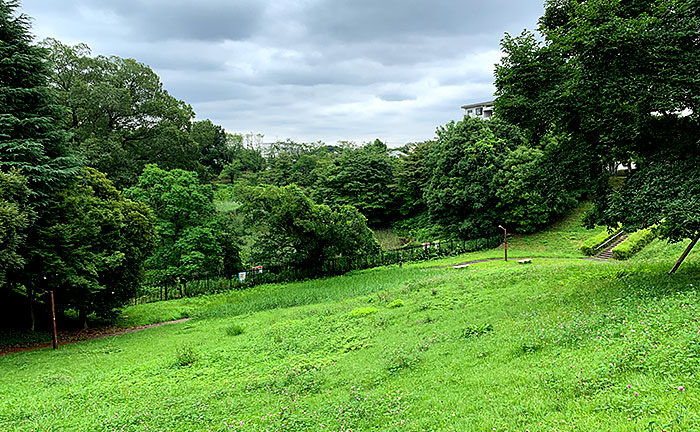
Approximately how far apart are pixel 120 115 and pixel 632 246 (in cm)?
3812

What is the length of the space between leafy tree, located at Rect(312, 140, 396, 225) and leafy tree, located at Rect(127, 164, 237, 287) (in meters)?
19.6

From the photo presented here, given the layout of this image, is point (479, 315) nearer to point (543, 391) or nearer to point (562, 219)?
point (543, 391)

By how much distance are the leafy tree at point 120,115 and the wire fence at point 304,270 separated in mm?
9788

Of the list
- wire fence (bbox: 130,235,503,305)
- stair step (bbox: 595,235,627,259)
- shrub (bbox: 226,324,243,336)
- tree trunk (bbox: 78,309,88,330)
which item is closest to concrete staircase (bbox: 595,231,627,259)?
stair step (bbox: 595,235,627,259)

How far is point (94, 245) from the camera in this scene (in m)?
16.3

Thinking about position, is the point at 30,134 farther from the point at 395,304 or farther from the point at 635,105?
the point at 635,105

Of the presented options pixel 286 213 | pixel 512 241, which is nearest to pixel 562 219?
pixel 512 241

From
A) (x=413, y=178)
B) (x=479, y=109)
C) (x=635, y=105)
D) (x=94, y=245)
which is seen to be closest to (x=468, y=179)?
(x=413, y=178)

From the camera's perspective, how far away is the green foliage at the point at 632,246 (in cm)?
2423

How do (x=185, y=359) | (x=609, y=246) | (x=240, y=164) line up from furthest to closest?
(x=240, y=164)
(x=609, y=246)
(x=185, y=359)

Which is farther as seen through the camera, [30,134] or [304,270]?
[304,270]

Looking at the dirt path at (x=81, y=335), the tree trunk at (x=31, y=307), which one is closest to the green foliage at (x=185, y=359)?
the dirt path at (x=81, y=335)

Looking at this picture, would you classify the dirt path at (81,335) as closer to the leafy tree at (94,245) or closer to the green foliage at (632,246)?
the leafy tree at (94,245)

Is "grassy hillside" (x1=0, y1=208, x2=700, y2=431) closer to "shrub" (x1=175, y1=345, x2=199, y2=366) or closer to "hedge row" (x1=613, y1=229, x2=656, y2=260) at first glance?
"shrub" (x1=175, y1=345, x2=199, y2=366)
